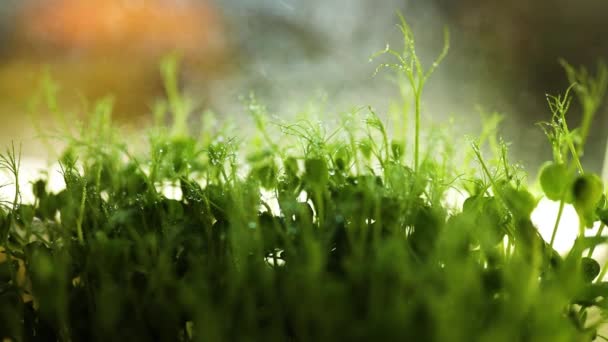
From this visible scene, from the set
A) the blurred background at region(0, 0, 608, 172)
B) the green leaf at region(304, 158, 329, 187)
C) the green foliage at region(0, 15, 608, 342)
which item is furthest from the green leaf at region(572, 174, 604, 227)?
the blurred background at region(0, 0, 608, 172)

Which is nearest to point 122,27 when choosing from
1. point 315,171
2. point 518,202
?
point 315,171

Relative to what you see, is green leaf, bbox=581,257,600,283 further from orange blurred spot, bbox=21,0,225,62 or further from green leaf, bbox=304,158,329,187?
orange blurred spot, bbox=21,0,225,62

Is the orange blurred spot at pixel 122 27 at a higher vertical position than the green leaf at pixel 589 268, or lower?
higher

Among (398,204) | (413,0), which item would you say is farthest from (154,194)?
(413,0)

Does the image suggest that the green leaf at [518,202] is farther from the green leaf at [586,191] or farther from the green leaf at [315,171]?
the green leaf at [315,171]

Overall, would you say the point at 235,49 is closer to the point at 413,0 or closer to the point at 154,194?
the point at 413,0

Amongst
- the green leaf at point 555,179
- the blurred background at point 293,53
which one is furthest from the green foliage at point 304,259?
the blurred background at point 293,53
